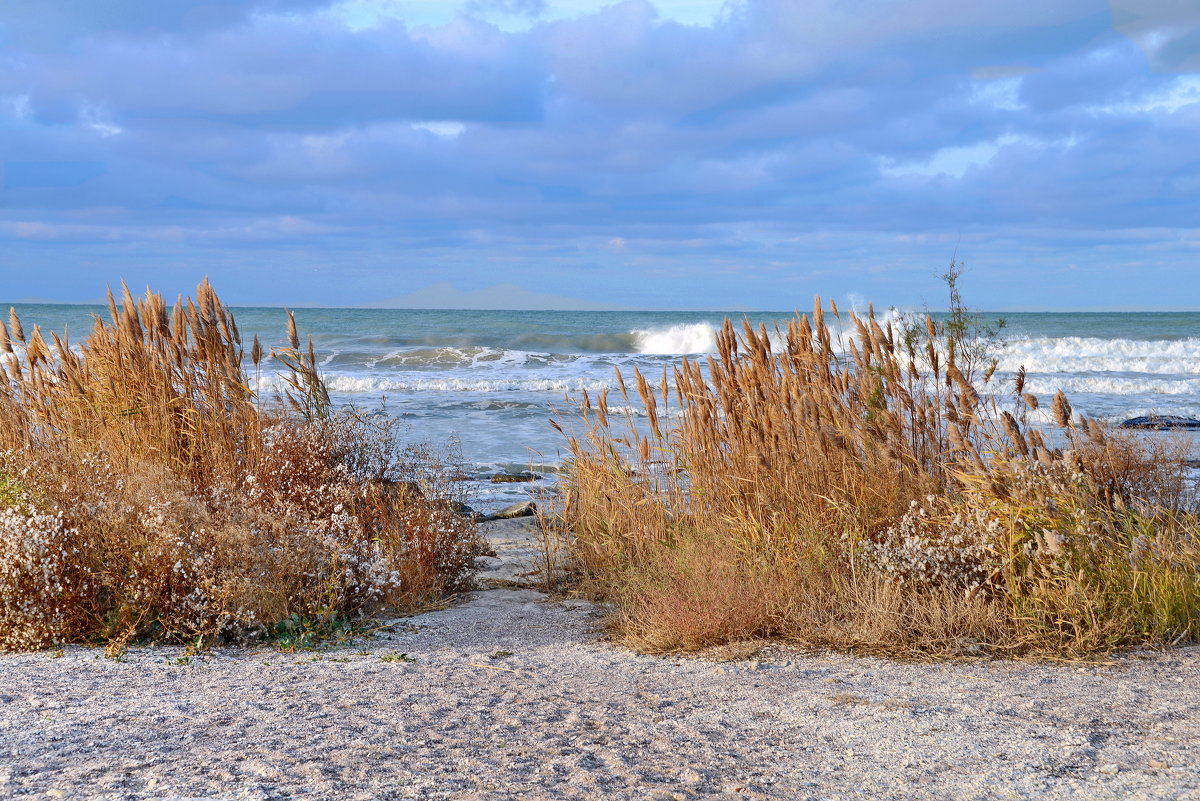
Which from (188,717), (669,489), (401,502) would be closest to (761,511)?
(669,489)

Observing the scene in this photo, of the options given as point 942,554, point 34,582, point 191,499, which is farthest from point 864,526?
point 34,582

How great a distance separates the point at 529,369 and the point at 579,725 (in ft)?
78.2

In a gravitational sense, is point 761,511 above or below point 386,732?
above

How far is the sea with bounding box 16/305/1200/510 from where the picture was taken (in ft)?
46.7

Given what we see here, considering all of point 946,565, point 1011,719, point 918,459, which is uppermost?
point 918,459

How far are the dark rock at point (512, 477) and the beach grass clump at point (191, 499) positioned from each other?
11.3 ft

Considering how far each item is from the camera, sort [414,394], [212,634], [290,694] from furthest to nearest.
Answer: [414,394], [212,634], [290,694]

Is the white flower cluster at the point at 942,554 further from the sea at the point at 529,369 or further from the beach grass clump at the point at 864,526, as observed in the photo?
the sea at the point at 529,369

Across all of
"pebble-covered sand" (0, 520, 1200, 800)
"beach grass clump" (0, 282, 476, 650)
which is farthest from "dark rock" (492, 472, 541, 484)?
"pebble-covered sand" (0, 520, 1200, 800)

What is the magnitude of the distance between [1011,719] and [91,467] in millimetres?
5051

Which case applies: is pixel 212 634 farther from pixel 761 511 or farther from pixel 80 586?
pixel 761 511

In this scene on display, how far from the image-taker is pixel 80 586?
183 inches

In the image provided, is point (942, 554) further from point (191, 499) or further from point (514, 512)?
point (514, 512)

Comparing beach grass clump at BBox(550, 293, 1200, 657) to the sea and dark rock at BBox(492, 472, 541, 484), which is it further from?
dark rock at BBox(492, 472, 541, 484)
